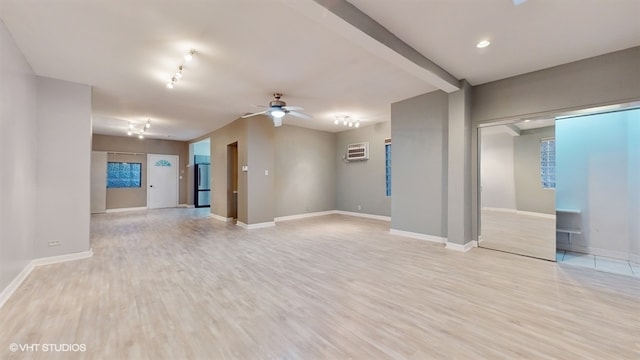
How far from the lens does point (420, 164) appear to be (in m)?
5.08

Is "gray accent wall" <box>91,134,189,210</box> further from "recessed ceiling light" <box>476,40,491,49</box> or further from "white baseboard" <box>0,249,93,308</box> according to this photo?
"recessed ceiling light" <box>476,40,491,49</box>

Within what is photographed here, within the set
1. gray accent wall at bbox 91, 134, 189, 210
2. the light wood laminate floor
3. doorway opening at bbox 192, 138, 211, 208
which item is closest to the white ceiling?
the light wood laminate floor

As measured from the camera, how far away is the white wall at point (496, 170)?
15.3ft

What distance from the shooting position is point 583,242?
4062 millimetres

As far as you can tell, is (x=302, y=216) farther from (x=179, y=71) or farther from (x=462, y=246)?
(x=179, y=71)

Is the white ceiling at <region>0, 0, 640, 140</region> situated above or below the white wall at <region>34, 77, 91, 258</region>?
above

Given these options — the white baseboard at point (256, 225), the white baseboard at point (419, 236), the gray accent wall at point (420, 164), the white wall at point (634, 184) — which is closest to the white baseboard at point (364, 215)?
the white baseboard at point (419, 236)

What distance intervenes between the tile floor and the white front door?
38.4 ft

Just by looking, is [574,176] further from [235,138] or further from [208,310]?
[235,138]

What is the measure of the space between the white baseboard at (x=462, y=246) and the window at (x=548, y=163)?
5.38ft

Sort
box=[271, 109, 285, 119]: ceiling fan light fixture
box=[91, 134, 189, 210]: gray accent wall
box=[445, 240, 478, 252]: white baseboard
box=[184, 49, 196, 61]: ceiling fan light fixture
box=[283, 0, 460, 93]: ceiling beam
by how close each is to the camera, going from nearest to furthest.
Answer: box=[283, 0, 460, 93]: ceiling beam, box=[184, 49, 196, 61]: ceiling fan light fixture, box=[445, 240, 478, 252]: white baseboard, box=[271, 109, 285, 119]: ceiling fan light fixture, box=[91, 134, 189, 210]: gray accent wall

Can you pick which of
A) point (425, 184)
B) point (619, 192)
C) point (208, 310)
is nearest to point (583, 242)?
point (619, 192)

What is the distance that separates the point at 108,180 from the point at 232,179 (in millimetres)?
5270

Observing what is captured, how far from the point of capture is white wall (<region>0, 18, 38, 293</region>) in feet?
8.49
